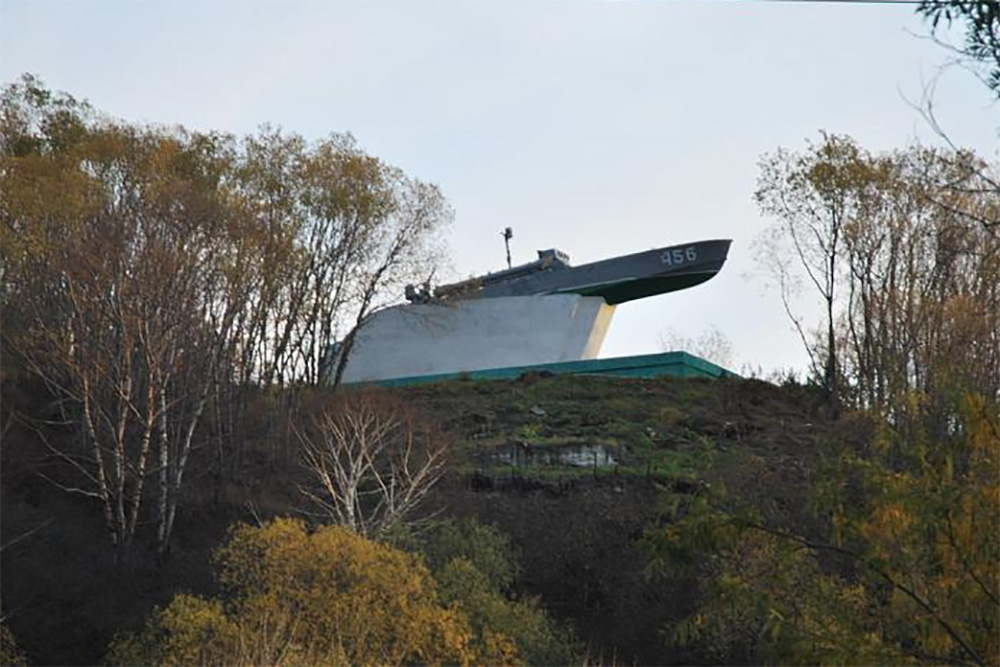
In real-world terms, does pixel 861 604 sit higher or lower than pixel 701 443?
lower

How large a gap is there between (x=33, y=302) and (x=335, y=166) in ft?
28.2

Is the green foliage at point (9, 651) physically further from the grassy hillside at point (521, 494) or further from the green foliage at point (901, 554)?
the green foliage at point (901, 554)

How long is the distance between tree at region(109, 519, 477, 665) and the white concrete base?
20627 millimetres

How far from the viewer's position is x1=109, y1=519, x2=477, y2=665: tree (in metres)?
19.7

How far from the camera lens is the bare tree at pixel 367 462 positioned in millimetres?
25188

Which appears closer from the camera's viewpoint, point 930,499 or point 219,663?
point 930,499

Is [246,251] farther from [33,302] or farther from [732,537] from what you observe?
[732,537]

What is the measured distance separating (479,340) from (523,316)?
4.32ft

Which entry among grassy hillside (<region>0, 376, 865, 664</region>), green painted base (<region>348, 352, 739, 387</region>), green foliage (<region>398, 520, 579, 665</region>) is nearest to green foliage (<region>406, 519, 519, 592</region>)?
green foliage (<region>398, 520, 579, 665</region>)

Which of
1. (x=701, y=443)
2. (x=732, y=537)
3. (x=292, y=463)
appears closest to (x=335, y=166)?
(x=292, y=463)

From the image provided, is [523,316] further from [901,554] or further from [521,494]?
[901,554]

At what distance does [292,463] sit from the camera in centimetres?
3077

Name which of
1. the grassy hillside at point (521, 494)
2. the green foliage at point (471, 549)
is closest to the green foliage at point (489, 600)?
the green foliage at point (471, 549)

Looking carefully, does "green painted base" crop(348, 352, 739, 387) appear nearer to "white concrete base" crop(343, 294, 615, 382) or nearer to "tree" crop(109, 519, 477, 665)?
"white concrete base" crop(343, 294, 615, 382)
